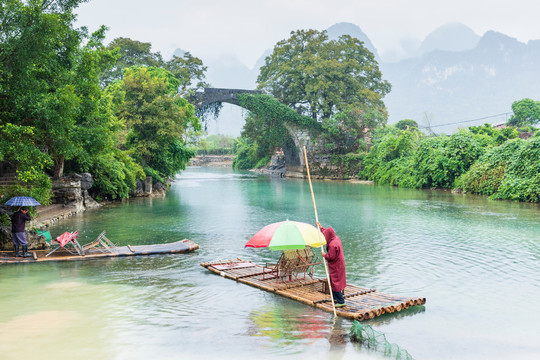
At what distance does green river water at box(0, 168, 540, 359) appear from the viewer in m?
6.50

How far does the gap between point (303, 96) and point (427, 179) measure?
56.1 feet

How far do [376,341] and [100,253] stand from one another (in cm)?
741

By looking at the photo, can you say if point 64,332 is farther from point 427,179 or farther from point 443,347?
point 427,179

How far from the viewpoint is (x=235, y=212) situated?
21.0 meters

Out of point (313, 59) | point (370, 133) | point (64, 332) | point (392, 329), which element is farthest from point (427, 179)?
point (64, 332)

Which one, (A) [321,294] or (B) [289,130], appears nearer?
(A) [321,294]

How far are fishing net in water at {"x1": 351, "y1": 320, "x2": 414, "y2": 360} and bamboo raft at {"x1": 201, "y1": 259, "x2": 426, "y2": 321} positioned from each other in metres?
0.65

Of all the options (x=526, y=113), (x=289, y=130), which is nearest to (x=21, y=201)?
(x=289, y=130)

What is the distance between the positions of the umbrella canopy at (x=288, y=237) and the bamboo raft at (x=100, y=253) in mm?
3728

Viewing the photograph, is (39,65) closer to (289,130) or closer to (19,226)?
(19,226)

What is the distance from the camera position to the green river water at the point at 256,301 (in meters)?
6.50

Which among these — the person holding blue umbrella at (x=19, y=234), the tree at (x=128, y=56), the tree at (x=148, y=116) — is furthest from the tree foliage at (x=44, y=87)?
the tree at (x=128, y=56)

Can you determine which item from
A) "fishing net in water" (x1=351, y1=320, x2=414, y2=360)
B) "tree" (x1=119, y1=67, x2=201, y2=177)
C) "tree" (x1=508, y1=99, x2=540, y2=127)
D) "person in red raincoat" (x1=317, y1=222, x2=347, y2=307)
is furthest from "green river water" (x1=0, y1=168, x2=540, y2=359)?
"tree" (x1=508, y1=99, x2=540, y2=127)

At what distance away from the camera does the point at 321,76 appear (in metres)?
44.4
